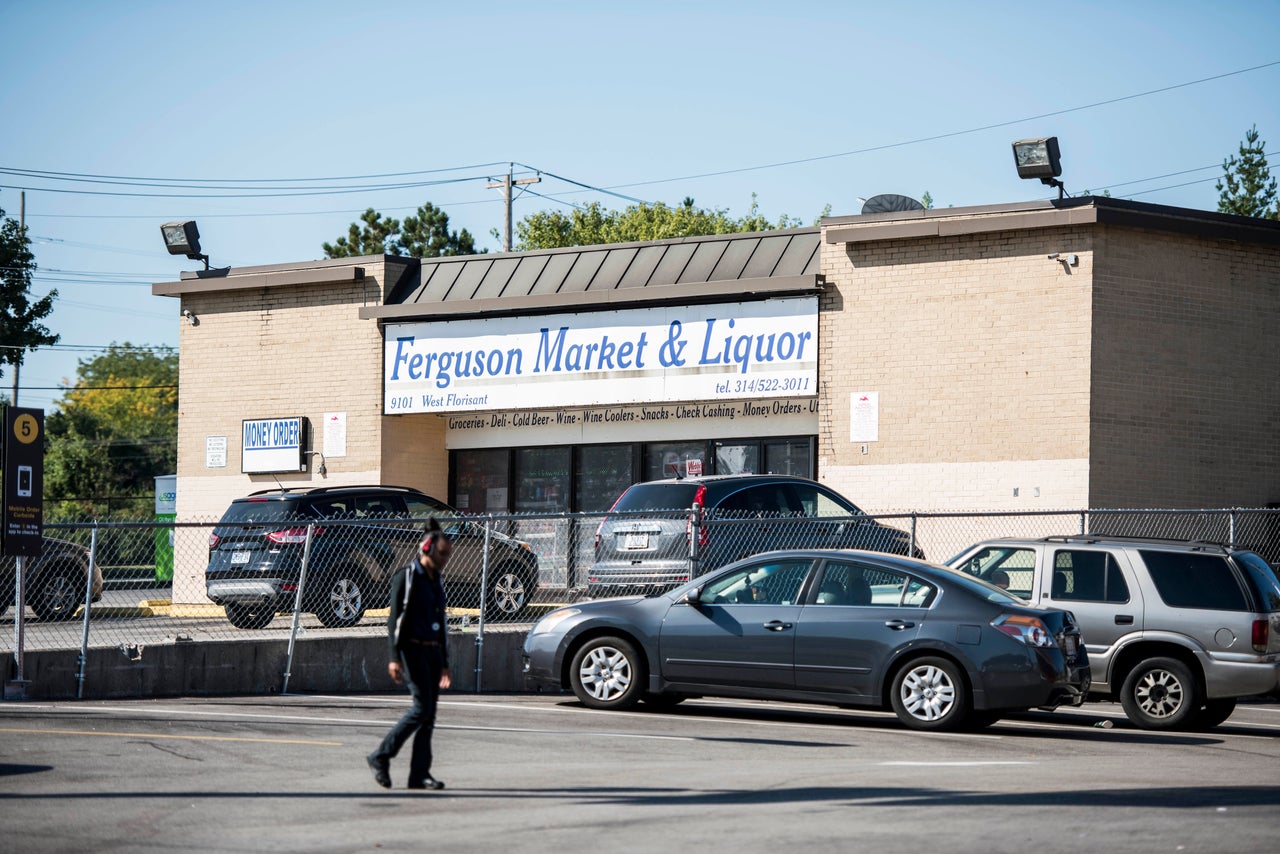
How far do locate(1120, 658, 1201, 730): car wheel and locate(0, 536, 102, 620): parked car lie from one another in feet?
35.7

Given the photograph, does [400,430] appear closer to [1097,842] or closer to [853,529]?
[853,529]

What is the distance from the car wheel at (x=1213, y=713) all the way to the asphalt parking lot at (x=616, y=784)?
0.16 metres

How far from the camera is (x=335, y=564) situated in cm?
1748

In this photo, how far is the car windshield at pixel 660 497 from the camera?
724 inches

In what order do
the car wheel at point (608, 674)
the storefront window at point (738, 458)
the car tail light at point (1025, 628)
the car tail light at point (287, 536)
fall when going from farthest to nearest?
1. the storefront window at point (738, 458)
2. the car tail light at point (287, 536)
3. the car wheel at point (608, 674)
4. the car tail light at point (1025, 628)

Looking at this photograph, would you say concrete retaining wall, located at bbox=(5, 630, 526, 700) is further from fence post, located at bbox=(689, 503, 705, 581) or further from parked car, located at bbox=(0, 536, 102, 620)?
parked car, located at bbox=(0, 536, 102, 620)

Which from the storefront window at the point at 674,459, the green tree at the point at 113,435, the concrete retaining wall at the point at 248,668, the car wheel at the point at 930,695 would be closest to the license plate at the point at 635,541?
the concrete retaining wall at the point at 248,668

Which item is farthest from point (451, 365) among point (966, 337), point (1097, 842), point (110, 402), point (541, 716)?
point (110, 402)

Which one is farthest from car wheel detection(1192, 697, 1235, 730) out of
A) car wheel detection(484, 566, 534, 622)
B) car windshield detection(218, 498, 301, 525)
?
car windshield detection(218, 498, 301, 525)

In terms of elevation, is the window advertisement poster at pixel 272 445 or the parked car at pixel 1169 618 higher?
the window advertisement poster at pixel 272 445

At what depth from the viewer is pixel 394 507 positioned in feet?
67.3

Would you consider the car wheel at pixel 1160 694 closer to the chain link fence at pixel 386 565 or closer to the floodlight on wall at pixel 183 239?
the chain link fence at pixel 386 565

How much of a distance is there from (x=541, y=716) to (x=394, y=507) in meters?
7.24

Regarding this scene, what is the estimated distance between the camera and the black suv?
17438 mm
